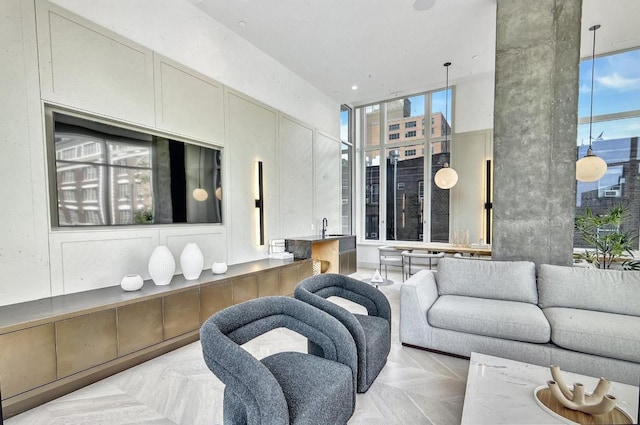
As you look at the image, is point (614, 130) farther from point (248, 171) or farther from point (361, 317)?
point (248, 171)

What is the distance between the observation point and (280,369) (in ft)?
5.34

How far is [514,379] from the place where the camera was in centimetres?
168

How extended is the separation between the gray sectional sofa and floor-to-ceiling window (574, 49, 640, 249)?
3.49 meters

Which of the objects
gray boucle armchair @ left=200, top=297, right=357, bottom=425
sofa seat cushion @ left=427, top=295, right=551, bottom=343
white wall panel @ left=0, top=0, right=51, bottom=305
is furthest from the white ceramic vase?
sofa seat cushion @ left=427, top=295, right=551, bottom=343

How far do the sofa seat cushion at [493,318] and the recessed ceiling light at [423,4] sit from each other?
144 inches

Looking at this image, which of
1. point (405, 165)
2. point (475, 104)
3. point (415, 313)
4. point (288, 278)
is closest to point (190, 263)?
point (288, 278)

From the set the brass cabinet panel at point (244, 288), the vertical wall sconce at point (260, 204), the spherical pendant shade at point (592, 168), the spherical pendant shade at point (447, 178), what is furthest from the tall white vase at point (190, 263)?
the spherical pendant shade at point (592, 168)

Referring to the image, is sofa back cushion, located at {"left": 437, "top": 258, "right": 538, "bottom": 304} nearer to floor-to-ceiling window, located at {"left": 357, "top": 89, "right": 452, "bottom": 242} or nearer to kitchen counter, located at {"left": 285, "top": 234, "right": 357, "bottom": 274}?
kitchen counter, located at {"left": 285, "top": 234, "right": 357, "bottom": 274}

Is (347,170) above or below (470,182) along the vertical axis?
above

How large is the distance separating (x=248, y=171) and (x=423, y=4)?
3.25m

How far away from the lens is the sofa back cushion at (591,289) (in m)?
2.53

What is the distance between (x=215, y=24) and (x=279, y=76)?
4.50ft

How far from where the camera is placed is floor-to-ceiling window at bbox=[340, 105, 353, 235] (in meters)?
7.35

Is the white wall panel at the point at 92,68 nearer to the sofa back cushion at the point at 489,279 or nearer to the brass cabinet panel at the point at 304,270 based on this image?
the brass cabinet panel at the point at 304,270
